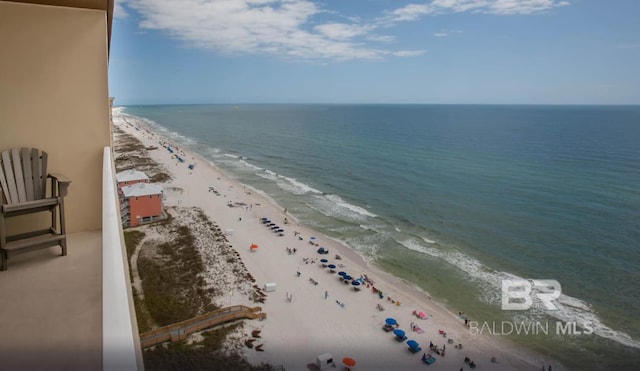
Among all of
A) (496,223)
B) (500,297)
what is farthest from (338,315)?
(496,223)

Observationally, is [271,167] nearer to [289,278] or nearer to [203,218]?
[203,218]

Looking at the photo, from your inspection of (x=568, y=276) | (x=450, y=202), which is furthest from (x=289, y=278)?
(x=450, y=202)

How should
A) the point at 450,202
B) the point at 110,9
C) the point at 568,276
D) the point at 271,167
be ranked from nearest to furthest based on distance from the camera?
the point at 110,9
the point at 568,276
the point at 450,202
the point at 271,167

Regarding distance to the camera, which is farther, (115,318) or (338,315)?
(338,315)

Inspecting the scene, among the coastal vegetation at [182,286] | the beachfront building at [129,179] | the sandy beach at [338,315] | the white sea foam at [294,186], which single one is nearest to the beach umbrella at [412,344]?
the sandy beach at [338,315]

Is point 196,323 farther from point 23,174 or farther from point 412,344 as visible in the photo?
point 23,174

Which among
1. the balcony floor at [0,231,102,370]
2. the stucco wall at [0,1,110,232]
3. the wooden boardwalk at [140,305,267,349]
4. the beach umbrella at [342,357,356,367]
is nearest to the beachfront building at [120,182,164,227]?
the wooden boardwalk at [140,305,267,349]
